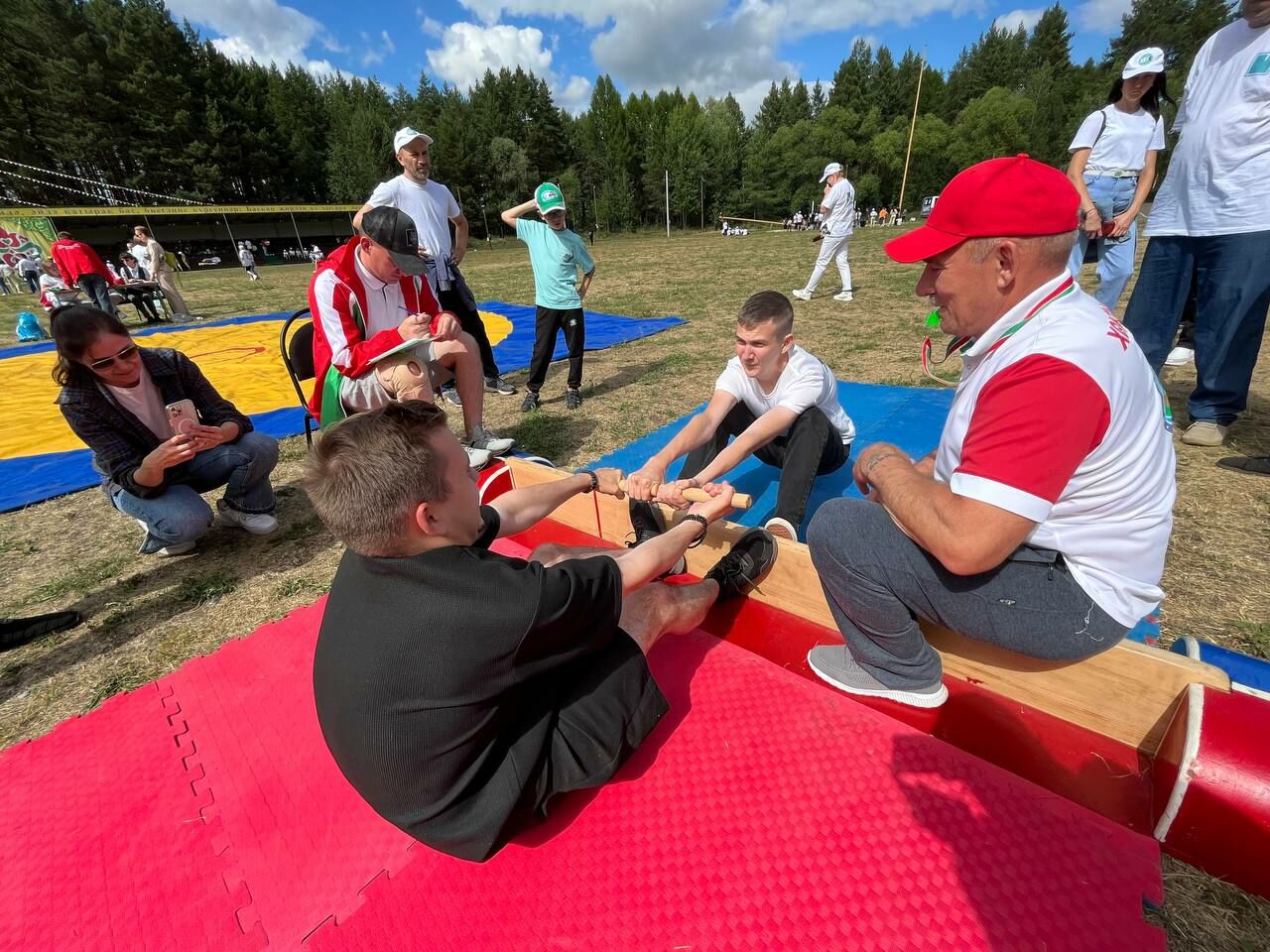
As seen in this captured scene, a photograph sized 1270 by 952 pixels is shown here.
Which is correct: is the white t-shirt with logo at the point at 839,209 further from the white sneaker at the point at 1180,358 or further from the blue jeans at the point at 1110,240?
the white sneaker at the point at 1180,358

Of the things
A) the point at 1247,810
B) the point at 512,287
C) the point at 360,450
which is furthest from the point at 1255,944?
the point at 512,287

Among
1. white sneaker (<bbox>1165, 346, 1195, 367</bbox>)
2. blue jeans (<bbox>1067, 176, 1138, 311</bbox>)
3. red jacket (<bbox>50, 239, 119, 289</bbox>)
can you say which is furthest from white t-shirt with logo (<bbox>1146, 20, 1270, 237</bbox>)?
red jacket (<bbox>50, 239, 119, 289</bbox>)

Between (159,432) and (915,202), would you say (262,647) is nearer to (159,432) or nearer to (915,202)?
(159,432)

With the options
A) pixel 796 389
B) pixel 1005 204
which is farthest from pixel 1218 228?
pixel 1005 204

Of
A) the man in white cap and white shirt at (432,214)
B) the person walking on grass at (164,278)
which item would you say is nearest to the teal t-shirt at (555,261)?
the man in white cap and white shirt at (432,214)

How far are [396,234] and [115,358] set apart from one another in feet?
5.61

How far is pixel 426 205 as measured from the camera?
Result: 5.25m

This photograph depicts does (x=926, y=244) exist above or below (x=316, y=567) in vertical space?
above

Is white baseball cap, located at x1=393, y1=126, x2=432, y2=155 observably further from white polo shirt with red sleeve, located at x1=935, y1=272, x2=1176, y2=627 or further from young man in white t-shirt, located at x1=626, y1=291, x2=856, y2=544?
white polo shirt with red sleeve, located at x1=935, y1=272, x2=1176, y2=627

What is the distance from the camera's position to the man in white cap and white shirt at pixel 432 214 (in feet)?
16.7

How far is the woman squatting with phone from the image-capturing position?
120 inches

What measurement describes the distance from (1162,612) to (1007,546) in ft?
5.93

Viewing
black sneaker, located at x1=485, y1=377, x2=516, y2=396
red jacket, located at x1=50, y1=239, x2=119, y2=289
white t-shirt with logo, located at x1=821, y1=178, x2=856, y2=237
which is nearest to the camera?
black sneaker, located at x1=485, y1=377, x2=516, y2=396

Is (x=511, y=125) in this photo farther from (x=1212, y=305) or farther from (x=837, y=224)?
(x=1212, y=305)
